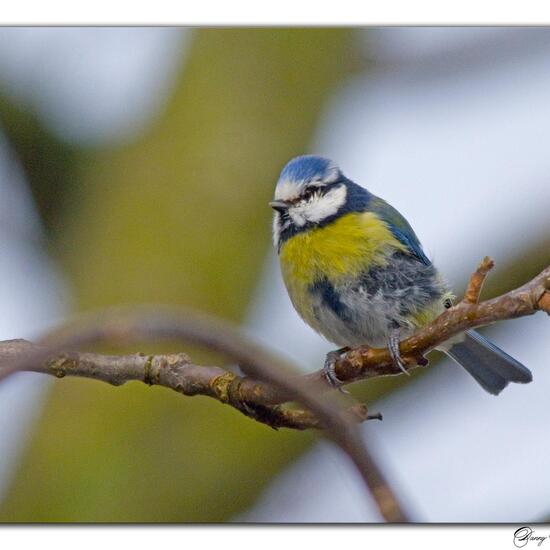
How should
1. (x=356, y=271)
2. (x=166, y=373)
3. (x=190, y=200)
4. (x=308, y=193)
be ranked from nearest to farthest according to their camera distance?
(x=166, y=373), (x=356, y=271), (x=308, y=193), (x=190, y=200)

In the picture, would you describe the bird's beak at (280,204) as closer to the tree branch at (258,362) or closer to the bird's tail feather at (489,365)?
the bird's tail feather at (489,365)

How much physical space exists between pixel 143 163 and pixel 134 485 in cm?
70

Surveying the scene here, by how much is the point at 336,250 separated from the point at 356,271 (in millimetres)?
65

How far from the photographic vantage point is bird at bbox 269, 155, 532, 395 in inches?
60.3

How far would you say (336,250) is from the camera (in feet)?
5.25

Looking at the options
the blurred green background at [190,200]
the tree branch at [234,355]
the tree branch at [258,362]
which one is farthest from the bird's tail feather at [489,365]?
the tree branch at [234,355]

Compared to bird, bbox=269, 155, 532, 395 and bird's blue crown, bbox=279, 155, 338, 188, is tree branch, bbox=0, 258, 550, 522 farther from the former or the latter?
bird's blue crown, bbox=279, 155, 338, 188

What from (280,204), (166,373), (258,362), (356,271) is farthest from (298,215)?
(258,362)

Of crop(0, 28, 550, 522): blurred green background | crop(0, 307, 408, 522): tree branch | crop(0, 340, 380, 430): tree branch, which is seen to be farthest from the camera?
crop(0, 28, 550, 522): blurred green background

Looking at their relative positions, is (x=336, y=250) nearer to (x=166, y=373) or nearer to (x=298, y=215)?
(x=298, y=215)

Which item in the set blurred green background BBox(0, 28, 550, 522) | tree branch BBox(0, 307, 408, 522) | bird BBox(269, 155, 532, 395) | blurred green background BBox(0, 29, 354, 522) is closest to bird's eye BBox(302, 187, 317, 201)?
bird BBox(269, 155, 532, 395)

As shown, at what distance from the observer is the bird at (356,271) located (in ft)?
5.02

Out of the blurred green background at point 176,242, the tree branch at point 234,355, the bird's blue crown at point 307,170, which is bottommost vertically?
the blurred green background at point 176,242

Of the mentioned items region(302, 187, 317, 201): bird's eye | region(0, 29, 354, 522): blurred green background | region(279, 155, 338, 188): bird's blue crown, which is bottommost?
region(0, 29, 354, 522): blurred green background
